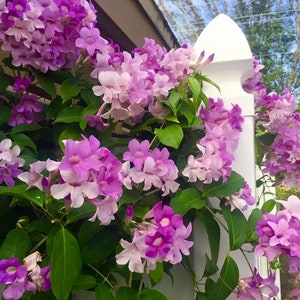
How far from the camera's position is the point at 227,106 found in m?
1.13

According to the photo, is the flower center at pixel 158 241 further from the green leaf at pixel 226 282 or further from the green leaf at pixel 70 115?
the green leaf at pixel 70 115

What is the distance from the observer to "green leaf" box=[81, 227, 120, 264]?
85 cm

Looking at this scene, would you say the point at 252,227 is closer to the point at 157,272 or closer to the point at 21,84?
the point at 157,272

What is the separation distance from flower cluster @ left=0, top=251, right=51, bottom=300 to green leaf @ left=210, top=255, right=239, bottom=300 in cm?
37

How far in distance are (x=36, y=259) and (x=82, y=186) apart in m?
0.21

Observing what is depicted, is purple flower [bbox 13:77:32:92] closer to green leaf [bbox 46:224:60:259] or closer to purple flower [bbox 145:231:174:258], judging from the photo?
green leaf [bbox 46:224:60:259]

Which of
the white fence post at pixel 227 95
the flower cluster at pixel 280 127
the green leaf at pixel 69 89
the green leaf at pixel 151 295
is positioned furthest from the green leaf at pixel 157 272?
the flower cluster at pixel 280 127

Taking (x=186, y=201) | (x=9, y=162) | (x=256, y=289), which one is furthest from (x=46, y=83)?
(x=256, y=289)

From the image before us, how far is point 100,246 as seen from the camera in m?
0.86

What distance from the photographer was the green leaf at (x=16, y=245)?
31.1 inches

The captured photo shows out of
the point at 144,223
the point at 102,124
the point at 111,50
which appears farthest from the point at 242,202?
the point at 111,50

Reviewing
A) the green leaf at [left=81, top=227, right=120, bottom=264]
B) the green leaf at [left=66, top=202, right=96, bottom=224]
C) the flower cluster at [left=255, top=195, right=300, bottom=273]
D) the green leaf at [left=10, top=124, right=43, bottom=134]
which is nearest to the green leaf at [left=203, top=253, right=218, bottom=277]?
the flower cluster at [left=255, top=195, right=300, bottom=273]

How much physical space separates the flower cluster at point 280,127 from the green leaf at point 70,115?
597 mm

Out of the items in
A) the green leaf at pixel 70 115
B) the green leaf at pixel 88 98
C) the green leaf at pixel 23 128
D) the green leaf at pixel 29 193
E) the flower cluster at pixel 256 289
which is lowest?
the flower cluster at pixel 256 289
